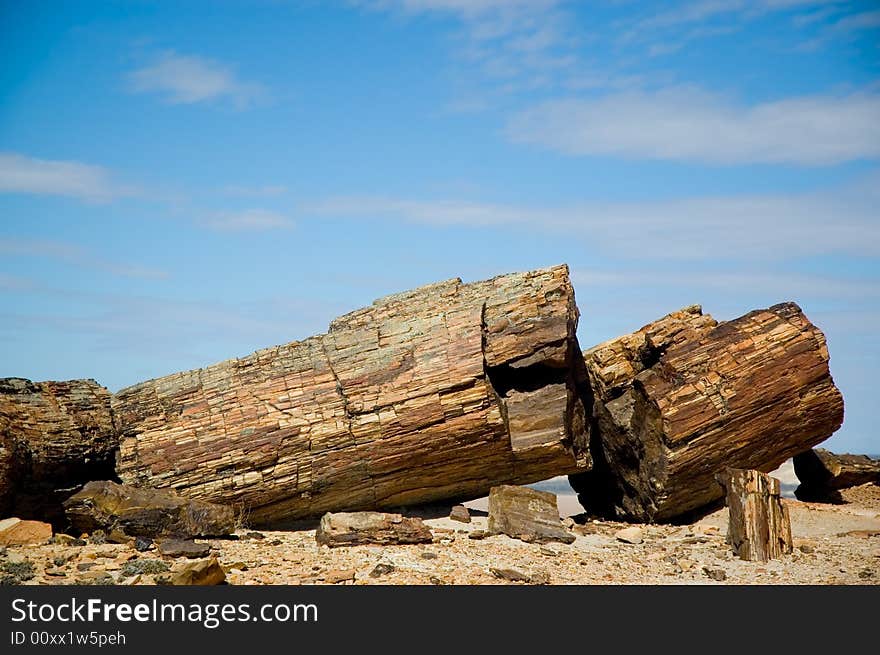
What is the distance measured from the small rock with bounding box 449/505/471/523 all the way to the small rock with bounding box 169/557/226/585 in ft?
15.3

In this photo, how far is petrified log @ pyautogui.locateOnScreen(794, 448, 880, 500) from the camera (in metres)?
16.6

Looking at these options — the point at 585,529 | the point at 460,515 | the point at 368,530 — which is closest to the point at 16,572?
the point at 368,530

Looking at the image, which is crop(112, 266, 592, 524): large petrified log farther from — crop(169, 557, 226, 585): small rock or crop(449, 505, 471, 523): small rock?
crop(169, 557, 226, 585): small rock

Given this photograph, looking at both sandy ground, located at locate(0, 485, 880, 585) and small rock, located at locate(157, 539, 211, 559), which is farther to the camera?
small rock, located at locate(157, 539, 211, 559)

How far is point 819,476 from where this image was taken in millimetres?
16641

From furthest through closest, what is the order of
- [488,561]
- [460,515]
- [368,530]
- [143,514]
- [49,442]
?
[460,515], [49,442], [143,514], [368,530], [488,561]

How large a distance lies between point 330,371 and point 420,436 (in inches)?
60.5

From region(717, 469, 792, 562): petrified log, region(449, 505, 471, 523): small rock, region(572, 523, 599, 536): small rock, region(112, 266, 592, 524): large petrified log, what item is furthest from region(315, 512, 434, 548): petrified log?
region(717, 469, 792, 562): petrified log

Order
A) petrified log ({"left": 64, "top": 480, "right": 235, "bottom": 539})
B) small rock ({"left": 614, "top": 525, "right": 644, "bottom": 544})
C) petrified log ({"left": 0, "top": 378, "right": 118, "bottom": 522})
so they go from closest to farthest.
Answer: petrified log ({"left": 64, "top": 480, "right": 235, "bottom": 539}), petrified log ({"left": 0, "top": 378, "right": 118, "bottom": 522}), small rock ({"left": 614, "top": 525, "right": 644, "bottom": 544})

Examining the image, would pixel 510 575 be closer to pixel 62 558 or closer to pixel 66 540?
pixel 62 558

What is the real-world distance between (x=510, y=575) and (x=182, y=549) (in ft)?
11.9

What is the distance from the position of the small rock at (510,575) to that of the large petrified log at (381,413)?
10.2ft

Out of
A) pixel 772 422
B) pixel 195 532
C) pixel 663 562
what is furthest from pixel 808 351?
pixel 195 532

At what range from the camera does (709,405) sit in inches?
564
